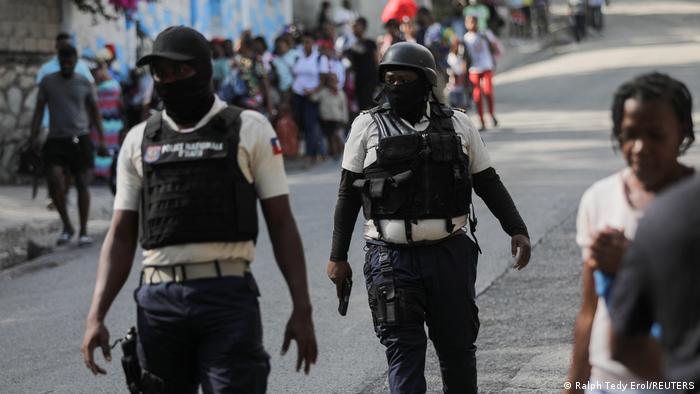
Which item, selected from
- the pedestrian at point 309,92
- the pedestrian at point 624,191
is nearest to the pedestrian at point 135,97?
the pedestrian at point 309,92

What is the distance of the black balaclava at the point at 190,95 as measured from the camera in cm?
461

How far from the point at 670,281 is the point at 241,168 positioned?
2182mm

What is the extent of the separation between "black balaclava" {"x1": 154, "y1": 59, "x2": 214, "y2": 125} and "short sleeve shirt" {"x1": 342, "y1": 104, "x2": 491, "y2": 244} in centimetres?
112

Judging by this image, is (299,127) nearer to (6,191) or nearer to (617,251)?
(6,191)

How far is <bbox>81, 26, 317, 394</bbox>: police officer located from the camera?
449 cm

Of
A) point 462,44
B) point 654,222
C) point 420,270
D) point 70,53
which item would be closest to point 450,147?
point 420,270

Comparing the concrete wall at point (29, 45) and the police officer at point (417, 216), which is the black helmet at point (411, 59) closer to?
the police officer at point (417, 216)

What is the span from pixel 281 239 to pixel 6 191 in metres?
11.9

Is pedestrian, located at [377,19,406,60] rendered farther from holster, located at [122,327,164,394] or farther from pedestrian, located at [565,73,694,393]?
pedestrian, located at [565,73,694,393]

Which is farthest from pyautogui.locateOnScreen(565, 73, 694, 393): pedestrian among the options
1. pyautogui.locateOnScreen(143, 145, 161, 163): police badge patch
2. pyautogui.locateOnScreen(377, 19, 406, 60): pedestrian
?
pyautogui.locateOnScreen(377, 19, 406, 60): pedestrian

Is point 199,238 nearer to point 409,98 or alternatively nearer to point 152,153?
point 152,153

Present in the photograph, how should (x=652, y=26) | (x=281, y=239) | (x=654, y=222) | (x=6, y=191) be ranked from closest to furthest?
(x=654, y=222) < (x=281, y=239) < (x=6, y=191) < (x=652, y=26)

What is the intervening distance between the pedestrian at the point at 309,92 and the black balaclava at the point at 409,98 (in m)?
12.2

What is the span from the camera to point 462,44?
811 inches
